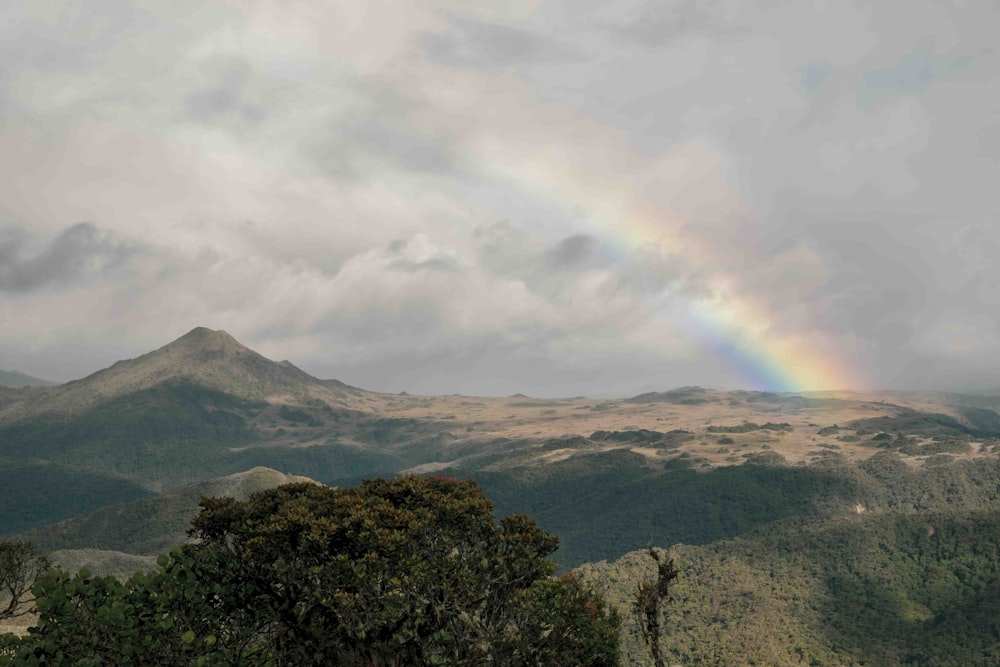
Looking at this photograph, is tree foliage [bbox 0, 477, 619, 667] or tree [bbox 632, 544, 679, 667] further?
tree foliage [bbox 0, 477, 619, 667]

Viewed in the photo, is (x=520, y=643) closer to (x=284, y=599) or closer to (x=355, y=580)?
(x=355, y=580)

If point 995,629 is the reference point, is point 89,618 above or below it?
above

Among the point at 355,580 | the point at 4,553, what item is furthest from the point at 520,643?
the point at 4,553

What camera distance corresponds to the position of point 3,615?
52781mm

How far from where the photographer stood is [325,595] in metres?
41.1

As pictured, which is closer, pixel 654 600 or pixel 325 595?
pixel 654 600

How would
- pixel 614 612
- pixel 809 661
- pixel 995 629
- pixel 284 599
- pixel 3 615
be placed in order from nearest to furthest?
pixel 284 599
pixel 3 615
pixel 614 612
pixel 995 629
pixel 809 661

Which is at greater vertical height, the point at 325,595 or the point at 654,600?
the point at 654,600

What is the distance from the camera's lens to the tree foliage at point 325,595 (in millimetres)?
37281

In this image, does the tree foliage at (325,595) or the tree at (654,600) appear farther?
the tree foliage at (325,595)

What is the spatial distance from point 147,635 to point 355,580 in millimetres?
10389

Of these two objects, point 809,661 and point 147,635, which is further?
point 809,661

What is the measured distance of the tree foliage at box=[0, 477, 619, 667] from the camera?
122ft

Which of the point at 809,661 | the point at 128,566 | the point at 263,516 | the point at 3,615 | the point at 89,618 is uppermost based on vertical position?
the point at 263,516
